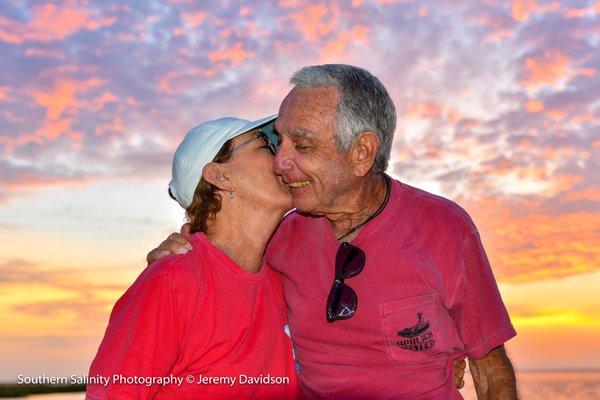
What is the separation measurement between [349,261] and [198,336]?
3.37 feet

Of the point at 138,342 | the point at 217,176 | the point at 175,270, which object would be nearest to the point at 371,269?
the point at 217,176

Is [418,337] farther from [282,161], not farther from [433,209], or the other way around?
[282,161]

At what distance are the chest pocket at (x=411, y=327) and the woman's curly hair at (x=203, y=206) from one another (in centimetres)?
113

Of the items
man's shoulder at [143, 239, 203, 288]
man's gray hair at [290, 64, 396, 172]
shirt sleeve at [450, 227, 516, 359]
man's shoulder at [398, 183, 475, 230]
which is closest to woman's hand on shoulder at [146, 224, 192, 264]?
man's shoulder at [143, 239, 203, 288]

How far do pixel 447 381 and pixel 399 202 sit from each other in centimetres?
112

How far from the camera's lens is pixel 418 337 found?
424cm

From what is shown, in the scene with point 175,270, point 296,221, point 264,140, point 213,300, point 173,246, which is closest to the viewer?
point 175,270

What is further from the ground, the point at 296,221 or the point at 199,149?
the point at 199,149

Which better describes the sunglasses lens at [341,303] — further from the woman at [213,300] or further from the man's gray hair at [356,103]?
the man's gray hair at [356,103]

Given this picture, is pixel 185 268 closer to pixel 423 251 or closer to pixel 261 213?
pixel 261 213

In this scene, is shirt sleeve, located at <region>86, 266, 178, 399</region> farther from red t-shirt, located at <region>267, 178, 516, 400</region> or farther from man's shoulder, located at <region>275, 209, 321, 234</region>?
man's shoulder, located at <region>275, 209, 321, 234</region>

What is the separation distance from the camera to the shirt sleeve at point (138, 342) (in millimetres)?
3531

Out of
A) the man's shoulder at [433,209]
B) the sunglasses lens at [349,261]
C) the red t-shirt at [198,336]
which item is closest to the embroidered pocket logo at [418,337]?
the sunglasses lens at [349,261]

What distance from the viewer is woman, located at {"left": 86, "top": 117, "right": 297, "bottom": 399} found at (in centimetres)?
360
